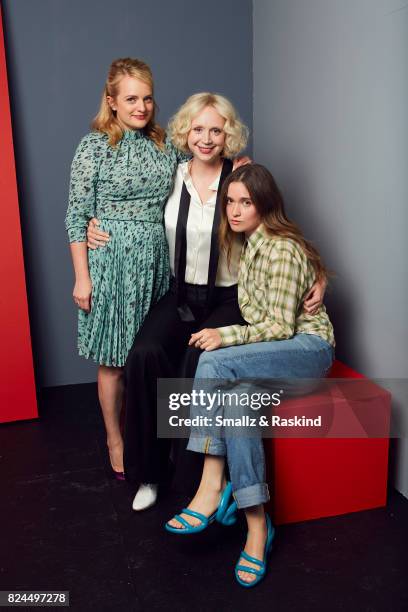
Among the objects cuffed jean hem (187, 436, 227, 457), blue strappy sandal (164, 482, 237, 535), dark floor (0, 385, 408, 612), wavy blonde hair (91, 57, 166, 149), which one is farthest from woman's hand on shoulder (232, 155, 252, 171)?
dark floor (0, 385, 408, 612)

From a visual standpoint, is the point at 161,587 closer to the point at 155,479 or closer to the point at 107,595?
the point at 107,595

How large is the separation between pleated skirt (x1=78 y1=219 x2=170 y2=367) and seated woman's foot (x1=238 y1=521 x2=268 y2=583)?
82 centimetres

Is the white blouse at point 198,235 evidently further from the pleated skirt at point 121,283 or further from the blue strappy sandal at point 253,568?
the blue strappy sandal at point 253,568

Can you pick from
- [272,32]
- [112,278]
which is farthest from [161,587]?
[272,32]

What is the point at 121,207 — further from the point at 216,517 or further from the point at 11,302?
the point at 216,517

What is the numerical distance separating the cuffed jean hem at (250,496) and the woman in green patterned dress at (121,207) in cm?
75

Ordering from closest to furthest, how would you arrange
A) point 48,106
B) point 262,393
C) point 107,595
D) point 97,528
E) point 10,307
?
point 107,595 < point 262,393 < point 97,528 < point 10,307 < point 48,106

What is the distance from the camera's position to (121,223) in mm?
2277

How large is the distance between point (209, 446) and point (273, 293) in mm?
537

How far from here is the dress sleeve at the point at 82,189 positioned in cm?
223

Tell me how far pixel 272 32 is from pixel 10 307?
1922mm

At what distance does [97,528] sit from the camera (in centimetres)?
208

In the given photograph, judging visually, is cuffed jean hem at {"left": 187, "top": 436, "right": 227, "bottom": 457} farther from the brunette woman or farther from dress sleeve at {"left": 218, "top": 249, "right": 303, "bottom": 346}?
dress sleeve at {"left": 218, "top": 249, "right": 303, "bottom": 346}

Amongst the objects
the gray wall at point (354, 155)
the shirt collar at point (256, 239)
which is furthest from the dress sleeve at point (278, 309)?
the gray wall at point (354, 155)
